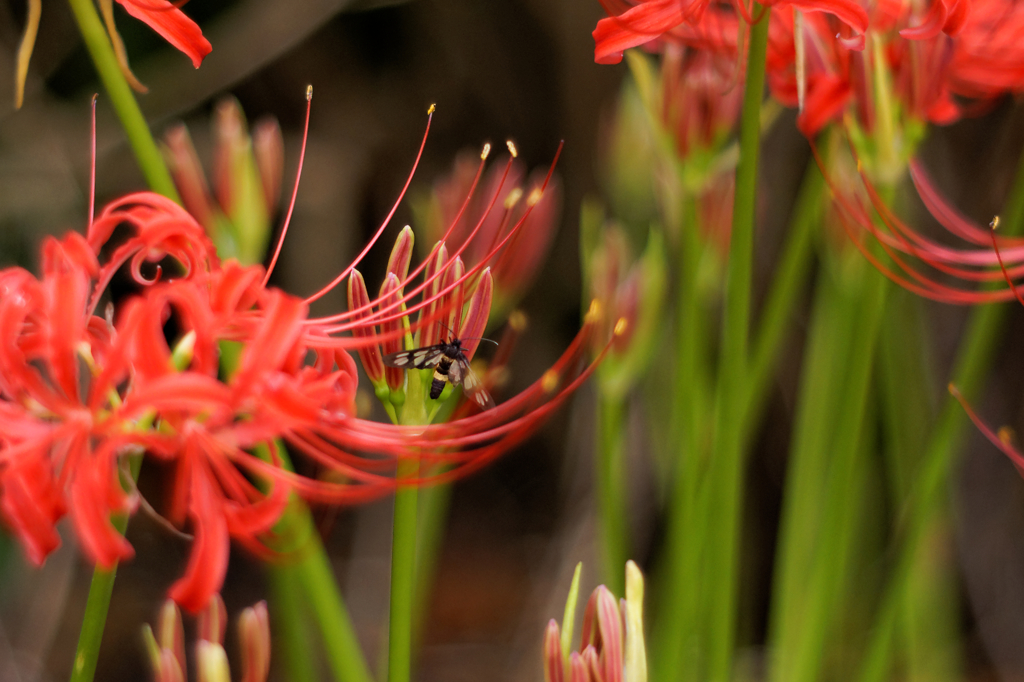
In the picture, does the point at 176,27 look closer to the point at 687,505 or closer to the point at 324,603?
the point at 324,603

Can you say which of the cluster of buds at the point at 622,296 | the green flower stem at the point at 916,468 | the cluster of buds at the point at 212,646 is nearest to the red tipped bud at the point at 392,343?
the cluster of buds at the point at 212,646

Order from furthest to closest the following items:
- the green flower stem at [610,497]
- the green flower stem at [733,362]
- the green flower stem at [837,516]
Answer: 1. the green flower stem at [610,497]
2. the green flower stem at [837,516]
3. the green flower stem at [733,362]

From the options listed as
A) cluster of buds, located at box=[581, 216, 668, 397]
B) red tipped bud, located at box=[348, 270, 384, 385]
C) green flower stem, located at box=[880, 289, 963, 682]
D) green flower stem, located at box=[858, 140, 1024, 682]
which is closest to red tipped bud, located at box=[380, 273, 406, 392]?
red tipped bud, located at box=[348, 270, 384, 385]

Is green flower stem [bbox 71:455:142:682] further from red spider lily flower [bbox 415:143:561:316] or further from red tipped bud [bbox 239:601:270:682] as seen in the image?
red spider lily flower [bbox 415:143:561:316]

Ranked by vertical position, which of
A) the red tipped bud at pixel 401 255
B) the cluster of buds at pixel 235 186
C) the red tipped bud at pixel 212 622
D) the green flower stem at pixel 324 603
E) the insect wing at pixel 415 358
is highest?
the cluster of buds at pixel 235 186

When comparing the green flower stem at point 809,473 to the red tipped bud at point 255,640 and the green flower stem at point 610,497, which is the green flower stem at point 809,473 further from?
the red tipped bud at point 255,640
